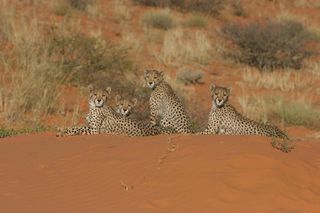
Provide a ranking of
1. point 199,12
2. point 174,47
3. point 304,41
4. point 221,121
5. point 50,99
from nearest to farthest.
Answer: point 221,121
point 50,99
point 174,47
point 304,41
point 199,12

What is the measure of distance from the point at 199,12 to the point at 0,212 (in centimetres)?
2162

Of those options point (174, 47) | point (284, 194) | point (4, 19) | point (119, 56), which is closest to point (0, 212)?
point (284, 194)

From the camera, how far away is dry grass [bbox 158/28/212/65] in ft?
61.6

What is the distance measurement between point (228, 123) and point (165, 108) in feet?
3.97

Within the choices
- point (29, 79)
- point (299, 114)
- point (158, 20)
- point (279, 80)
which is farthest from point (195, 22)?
point (29, 79)

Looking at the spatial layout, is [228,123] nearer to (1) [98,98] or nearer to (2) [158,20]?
(1) [98,98]

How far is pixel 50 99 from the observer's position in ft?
43.0

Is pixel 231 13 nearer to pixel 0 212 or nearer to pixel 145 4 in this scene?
pixel 145 4

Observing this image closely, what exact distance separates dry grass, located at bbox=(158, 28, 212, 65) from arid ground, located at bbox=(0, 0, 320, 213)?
41 millimetres

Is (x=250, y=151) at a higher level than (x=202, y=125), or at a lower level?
higher

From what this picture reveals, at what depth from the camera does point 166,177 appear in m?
6.94

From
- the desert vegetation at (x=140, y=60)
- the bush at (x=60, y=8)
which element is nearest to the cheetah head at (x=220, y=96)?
the desert vegetation at (x=140, y=60)

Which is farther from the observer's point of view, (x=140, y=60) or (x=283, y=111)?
(x=140, y=60)

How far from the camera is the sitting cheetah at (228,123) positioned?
31.6 feet
